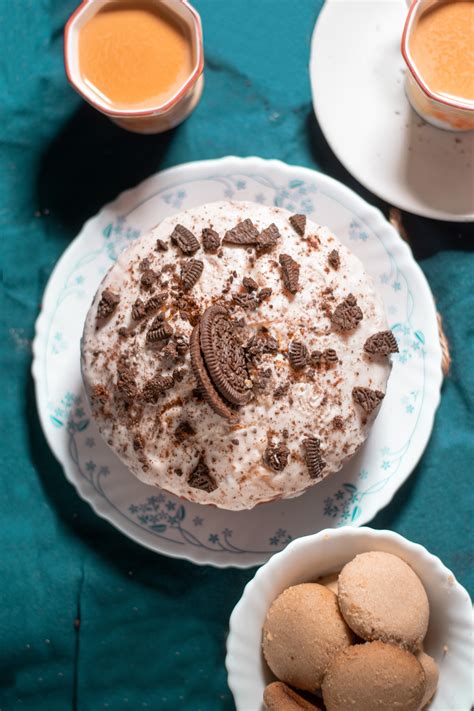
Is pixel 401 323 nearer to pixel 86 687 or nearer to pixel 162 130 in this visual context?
pixel 162 130

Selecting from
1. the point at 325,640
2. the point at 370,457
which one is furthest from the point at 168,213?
the point at 325,640

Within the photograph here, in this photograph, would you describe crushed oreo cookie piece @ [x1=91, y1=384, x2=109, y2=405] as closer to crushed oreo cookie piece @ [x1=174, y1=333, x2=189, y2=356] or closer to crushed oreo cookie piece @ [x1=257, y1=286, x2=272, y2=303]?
crushed oreo cookie piece @ [x1=174, y1=333, x2=189, y2=356]

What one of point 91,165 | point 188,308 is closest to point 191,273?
point 188,308

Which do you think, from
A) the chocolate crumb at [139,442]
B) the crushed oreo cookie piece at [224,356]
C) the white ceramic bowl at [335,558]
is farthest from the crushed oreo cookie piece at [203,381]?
the white ceramic bowl at [335,558]

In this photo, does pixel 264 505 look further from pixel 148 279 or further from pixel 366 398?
pixel 148 279

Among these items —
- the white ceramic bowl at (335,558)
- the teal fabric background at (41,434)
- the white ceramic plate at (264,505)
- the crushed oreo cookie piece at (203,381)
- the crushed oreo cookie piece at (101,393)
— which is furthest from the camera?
the teal fabric background at (41,434)

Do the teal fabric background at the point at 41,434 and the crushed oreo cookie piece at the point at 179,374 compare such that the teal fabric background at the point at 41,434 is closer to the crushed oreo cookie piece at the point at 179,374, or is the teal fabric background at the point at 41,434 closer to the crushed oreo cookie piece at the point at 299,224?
the crushed oreo cookie piece at the point at 299,224

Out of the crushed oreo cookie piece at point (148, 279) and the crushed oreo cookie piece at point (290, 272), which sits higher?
the crushed oreo cookie piece at point (290, 272)

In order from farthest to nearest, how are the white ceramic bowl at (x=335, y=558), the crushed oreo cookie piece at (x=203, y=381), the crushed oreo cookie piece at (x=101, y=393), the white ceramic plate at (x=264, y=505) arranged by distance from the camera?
the white ceramic plate at (x=264, y=505), the crushed oreo cookie piece at (x=101, y=393), the white ceramic bowl at (x=335, y=558), the crushed oreo cookie piece at (x=203, y=381)
